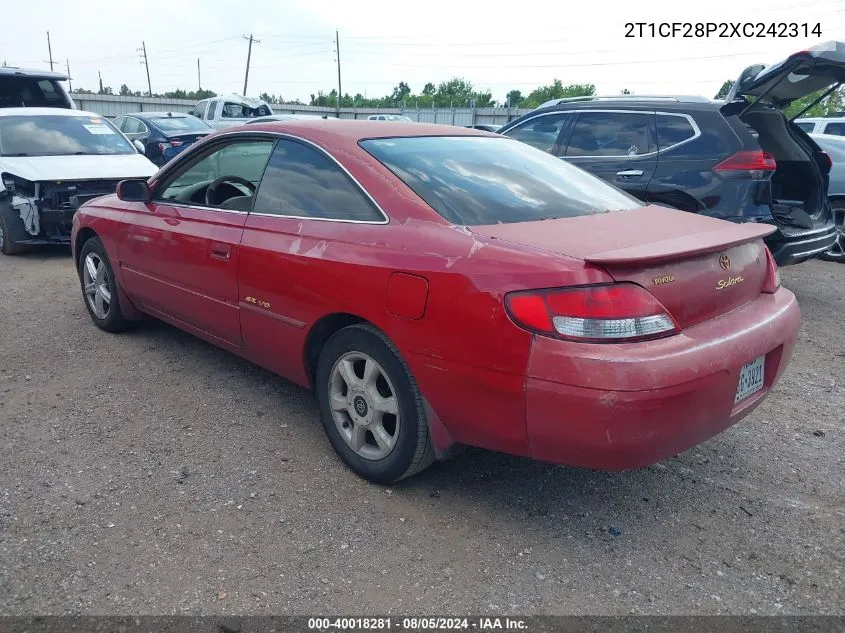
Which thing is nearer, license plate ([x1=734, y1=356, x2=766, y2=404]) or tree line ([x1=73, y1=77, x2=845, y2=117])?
license plate ([x1=734, y1=356, x2=766, y2=404])

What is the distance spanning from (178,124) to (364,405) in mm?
14332

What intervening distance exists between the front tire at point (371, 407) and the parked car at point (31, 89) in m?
10.3

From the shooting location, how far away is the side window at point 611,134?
6078mm

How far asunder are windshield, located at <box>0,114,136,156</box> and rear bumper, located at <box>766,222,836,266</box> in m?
7.78

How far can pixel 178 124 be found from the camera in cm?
1546

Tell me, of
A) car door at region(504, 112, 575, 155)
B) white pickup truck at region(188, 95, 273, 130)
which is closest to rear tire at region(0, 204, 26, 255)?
car door at region(504, 112, 575, 155)

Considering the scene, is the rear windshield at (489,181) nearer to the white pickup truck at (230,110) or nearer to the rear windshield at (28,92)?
the rear windshield at (28,92)

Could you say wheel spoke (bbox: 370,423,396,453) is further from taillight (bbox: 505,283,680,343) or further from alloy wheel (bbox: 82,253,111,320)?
alloy wheel (bbox: 82,253,111,320)

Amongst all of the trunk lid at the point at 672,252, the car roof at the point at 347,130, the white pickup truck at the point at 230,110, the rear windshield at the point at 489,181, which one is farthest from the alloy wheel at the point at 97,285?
the white pickup truck at the point at 230,110

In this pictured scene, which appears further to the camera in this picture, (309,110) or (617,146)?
(309,110)

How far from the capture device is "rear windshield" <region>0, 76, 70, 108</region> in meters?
11.3

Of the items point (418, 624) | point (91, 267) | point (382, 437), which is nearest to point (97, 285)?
point (91, 267)

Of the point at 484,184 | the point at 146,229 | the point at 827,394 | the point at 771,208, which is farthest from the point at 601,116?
the point at 146,229

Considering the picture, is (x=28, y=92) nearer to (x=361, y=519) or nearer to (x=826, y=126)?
(x=361, y=519)
